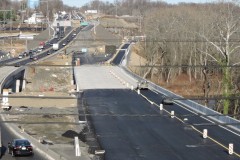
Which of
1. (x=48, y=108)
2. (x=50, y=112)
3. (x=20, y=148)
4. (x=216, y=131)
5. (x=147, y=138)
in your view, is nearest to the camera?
(x=20, y=148)

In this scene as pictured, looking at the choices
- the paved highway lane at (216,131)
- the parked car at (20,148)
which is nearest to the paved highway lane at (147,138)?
the paved highway lane at (216,131)

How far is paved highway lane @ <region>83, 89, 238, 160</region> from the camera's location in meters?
24.9

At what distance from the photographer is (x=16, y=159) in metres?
25.7

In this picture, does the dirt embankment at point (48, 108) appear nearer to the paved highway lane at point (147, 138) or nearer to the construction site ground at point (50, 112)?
the construction site ground at point (50, 112)

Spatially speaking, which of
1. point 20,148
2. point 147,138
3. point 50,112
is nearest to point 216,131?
point 147,138

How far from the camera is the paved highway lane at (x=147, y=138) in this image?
2488cm

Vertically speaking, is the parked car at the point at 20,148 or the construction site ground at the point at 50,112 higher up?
the parked car at the point at 20,148

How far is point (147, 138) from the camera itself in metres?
29.6

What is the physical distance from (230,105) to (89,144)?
26487mm

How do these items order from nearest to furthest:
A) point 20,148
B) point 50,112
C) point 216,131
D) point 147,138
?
1. point 20,148
2. point 147,138
3. point 216,131
4. point 50,112

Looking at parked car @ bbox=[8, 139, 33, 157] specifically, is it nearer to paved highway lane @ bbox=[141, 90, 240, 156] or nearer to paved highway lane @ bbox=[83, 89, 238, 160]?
paved highway lane @ bbox=[83, 89, 238, 160]

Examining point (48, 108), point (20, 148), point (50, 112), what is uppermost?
point (20, 148)

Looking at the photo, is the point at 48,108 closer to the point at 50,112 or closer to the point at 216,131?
the point at 50,112

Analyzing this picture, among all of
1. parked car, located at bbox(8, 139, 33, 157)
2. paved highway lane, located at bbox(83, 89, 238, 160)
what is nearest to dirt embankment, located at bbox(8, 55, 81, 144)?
parked car, located at bbox(8, 139, 33, 157)
